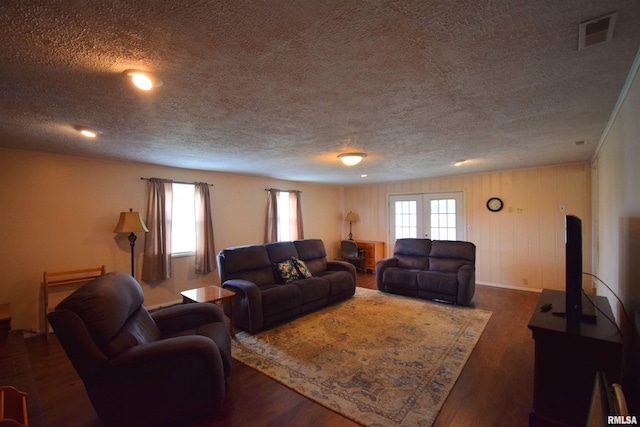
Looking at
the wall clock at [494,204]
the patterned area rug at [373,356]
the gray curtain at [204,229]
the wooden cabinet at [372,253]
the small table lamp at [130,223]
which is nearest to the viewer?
the patterned area rug at [373,356]

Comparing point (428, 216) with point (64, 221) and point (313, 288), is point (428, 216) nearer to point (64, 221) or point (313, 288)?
point (313, 288)

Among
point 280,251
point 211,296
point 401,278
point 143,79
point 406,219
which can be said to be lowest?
point 401,278

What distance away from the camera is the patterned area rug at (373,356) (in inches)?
84.6

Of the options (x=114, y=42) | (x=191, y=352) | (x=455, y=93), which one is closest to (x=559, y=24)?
(x=455, y=93)

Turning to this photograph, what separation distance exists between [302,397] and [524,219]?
17.1ft

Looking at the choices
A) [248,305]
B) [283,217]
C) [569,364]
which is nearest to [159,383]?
[248,305]

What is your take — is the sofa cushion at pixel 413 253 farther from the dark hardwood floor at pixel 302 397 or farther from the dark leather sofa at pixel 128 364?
the dark leather sofa at pixel 128 364

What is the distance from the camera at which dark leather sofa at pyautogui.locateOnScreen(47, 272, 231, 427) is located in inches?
66.8

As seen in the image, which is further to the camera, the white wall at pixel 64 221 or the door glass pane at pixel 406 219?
the door glass pane at pixel 406 219

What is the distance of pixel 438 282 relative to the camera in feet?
14.7

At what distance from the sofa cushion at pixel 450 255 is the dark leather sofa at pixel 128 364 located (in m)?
3.99

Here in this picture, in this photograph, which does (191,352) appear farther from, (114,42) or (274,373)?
(114,42)

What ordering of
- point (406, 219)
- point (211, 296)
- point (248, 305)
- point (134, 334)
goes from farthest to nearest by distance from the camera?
point (406, 219) → point (248, 305) → point (211, 296) → point (134, 334)

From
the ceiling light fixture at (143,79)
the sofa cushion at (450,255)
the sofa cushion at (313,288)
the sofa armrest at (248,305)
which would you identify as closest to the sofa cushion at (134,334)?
the sofa armrest at (248,305)
